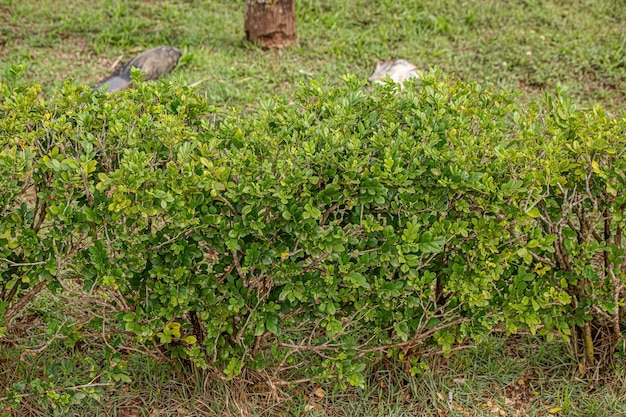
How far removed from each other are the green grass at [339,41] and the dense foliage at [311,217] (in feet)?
10.7

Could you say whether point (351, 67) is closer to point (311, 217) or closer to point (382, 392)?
point (382, 392)

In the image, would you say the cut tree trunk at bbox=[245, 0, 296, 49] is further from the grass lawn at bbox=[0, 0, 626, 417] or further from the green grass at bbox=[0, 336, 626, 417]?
the green grass at bbox=[0, 336, 626, 417]

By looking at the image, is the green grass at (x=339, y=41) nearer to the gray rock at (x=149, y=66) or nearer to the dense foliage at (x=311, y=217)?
the gray rock at (x=149, y=66)

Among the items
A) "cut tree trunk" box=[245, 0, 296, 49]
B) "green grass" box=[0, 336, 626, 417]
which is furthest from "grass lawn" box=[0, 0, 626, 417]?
"cut tree trunk" box=[245, 0, 296, 49]

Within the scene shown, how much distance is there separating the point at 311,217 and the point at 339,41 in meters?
5.01

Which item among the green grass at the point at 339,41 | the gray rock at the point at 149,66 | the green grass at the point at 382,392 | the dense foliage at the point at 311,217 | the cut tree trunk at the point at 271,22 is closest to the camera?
the dense foliage at the point at 311,217

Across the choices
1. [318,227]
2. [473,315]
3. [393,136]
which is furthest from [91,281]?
[473,315]

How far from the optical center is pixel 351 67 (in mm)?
6875

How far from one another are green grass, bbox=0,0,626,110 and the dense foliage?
3255 millimetres

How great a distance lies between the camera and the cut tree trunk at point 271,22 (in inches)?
281

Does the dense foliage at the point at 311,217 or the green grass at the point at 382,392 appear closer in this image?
the dense foliage at the point at 311,217

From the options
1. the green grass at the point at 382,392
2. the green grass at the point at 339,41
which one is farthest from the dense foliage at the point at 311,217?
the green grass at the point at 339,41

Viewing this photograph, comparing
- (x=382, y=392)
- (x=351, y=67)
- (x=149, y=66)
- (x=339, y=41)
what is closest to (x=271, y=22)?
(x=339, y=41)

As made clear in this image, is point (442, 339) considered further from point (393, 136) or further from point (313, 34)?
point (313, 34)
